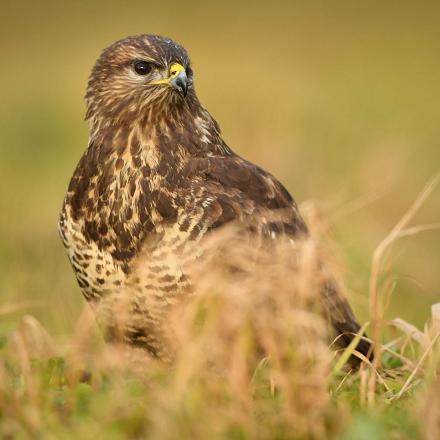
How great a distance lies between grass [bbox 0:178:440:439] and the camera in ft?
12.2

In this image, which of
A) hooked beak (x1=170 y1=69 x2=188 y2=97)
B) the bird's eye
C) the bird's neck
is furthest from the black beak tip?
the bird's eye

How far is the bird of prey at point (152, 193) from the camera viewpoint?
4816 millimetres

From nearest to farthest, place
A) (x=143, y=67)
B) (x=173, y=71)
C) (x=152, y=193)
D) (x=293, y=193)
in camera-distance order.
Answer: (x=152, y=193), (x=173, y=71), (x=143, y=67), (x=293, y=193)

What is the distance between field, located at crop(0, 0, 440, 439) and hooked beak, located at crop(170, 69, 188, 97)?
2.89 ft

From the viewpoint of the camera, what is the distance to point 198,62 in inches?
693

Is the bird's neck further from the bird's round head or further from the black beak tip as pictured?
the black beak tip

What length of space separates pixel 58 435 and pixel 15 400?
7.6 inches

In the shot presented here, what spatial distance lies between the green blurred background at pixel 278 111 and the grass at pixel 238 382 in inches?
22.9

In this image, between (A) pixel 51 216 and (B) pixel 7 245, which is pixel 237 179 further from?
(A) pixel 51 216

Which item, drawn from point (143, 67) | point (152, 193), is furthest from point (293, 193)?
point (152, 193)

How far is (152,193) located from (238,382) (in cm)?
138

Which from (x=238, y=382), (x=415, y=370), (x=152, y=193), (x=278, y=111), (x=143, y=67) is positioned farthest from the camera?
(x=278, y=111)

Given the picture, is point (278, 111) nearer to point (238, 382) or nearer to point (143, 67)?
point (143, 67)

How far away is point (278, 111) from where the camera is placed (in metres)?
12.6
